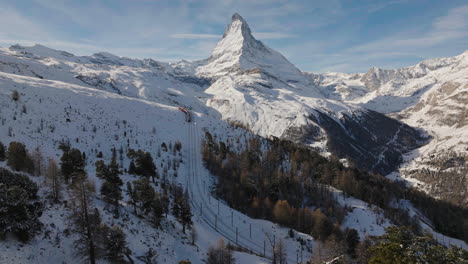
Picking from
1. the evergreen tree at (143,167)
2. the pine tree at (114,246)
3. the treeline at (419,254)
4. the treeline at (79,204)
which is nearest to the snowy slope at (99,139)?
the treeline at (79,204)

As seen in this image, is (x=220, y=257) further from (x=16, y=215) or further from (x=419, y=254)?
(x=16, y=215)

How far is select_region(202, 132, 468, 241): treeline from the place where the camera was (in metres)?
93.3

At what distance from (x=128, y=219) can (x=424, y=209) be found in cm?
18412

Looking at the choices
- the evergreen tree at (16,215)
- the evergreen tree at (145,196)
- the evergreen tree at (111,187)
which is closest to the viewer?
the evergreen tree at (16,215)

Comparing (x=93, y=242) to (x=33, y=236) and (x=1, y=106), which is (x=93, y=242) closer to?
(x=33, y=236)

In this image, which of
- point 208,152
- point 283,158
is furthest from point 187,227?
point 283,158

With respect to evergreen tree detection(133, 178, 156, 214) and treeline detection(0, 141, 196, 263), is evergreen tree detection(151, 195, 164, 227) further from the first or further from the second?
evergreen tree detection(133, 178, 156, 214)

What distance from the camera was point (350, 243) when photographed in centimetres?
7769

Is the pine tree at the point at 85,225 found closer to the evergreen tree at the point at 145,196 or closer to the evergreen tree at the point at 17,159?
the evergreen tree at the point at 145,196

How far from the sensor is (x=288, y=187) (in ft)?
394

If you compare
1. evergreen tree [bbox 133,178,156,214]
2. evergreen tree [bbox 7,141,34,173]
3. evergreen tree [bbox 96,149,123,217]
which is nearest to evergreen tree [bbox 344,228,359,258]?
evergreen tree [bbox 133,178,156,214]

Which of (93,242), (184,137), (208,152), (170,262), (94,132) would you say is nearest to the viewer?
(93,242)

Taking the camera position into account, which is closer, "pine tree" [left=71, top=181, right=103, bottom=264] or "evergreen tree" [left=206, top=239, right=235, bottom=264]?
"pine tree" [left=71, top=181, right=103, bottom=264]

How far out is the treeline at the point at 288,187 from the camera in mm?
93312
